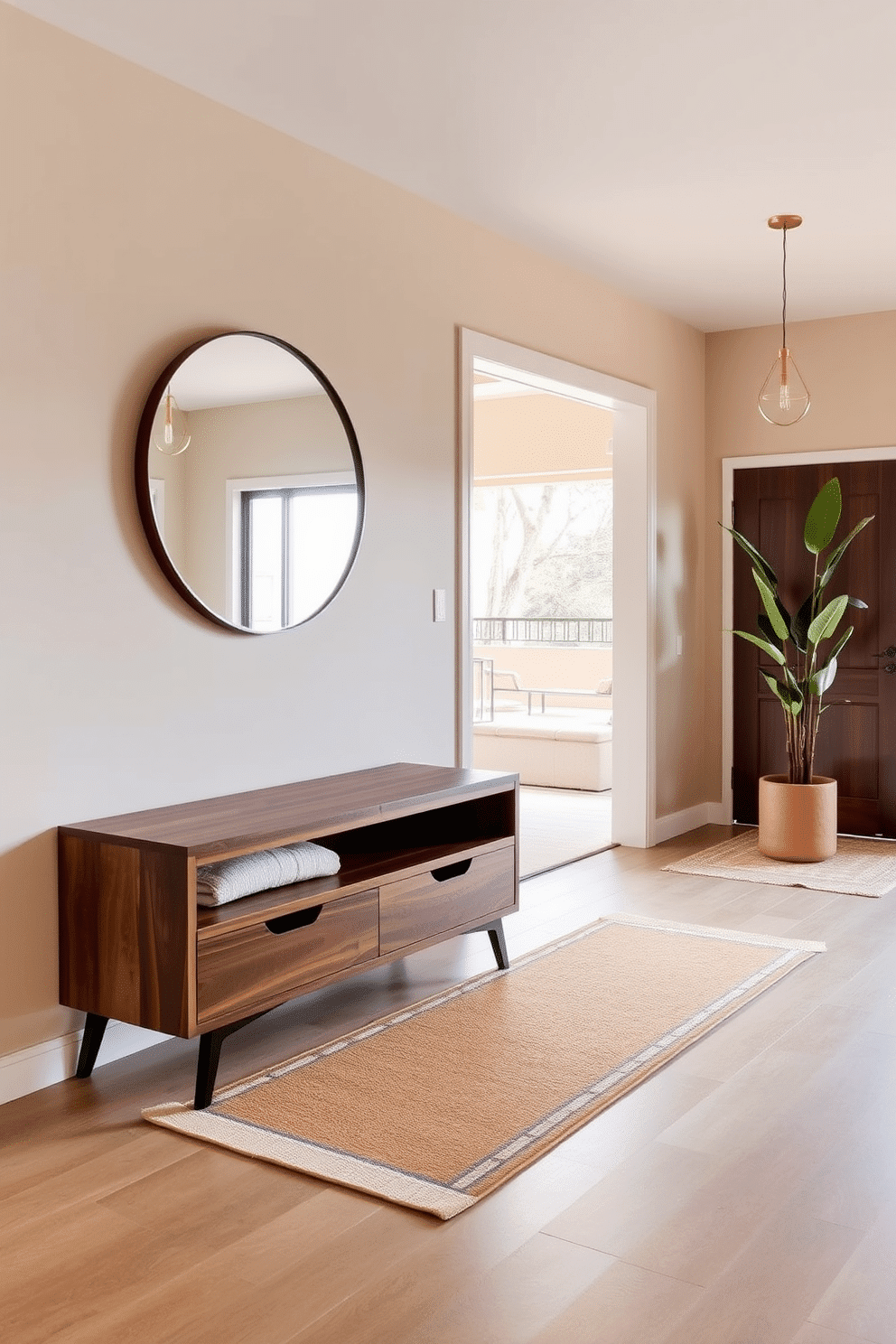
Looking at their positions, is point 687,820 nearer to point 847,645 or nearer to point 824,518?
point 847,645

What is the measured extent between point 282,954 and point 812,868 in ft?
10.3

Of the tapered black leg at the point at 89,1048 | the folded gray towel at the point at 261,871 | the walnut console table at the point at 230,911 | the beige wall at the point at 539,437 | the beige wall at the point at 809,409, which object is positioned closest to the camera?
the walnut console table at the point at 230,911

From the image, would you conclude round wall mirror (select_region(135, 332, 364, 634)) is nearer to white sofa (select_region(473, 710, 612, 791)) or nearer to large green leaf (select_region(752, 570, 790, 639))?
large green leaf (select_region(752, 570, 790, 639))

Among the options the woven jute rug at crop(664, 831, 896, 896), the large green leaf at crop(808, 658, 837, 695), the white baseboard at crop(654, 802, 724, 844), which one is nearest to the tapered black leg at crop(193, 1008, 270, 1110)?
the woven jute rug at crop(664, 831, 896, 896)

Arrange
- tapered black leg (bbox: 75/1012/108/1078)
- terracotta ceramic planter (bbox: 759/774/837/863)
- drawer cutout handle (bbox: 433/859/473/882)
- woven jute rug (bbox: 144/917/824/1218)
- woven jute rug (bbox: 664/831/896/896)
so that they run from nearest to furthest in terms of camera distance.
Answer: woven jute rug (bbox: 144/917/824/1218)
tapered black leg (bbox: 75/1012/108/1078)
drawer cutout handle (bbox: 433/859/473/882)
woven jute rug (bbox: 664/831/896/896)
terracotta ceramic planter (bbox: 759/774/837/863)

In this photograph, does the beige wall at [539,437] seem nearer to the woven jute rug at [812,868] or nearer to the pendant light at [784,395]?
the pendant light at [784,395]

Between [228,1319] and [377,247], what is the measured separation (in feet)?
10.4

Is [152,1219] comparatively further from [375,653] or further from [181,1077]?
[375,653]

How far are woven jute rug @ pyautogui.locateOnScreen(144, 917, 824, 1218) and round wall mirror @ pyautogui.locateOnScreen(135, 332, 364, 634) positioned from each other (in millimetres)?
1241

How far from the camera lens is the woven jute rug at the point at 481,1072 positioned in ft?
8.14

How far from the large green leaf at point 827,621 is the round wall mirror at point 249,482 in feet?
8.54

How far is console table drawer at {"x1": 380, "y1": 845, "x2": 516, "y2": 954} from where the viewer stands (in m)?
3.29

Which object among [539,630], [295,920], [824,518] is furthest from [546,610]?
[295,920]

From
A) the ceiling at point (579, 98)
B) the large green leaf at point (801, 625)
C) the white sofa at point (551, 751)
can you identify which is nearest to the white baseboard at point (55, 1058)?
the ceiling at point (579, 98)
